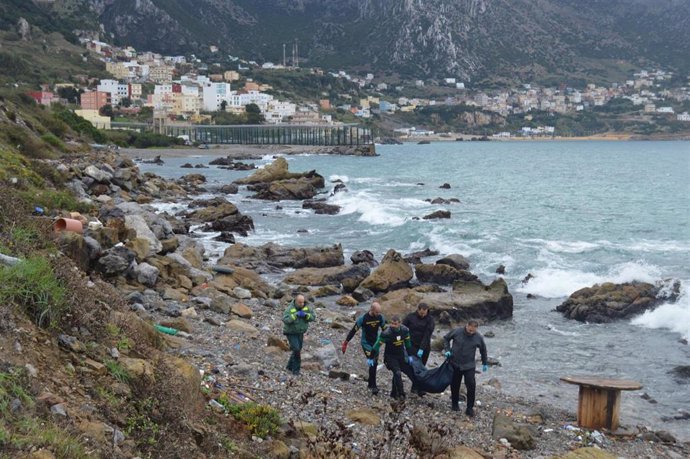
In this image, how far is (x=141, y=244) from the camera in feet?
54.1

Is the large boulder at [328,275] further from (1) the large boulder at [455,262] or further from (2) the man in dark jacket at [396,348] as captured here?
(2) the man in dark jacket at [396,348]

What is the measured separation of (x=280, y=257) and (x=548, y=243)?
13146 millimetres

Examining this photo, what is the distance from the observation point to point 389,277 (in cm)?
2064

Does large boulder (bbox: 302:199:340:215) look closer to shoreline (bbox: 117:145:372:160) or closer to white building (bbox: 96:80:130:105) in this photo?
shoreline (bbox: 117:145:372:160)

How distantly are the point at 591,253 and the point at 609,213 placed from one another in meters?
16.2

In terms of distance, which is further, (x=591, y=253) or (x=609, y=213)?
(x=609, y=213)

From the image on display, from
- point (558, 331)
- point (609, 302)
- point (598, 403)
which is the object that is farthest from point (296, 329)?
point (609, 302)

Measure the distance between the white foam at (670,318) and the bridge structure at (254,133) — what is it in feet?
334

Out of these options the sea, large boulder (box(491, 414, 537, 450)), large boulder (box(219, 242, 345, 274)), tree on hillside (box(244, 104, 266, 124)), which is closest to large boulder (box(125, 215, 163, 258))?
large boulder (box(219, 242, 345, 274))

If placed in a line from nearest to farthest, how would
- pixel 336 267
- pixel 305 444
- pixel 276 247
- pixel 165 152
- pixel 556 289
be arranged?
pixel 305 444 < pixel 556 289 < pixel 336 267 < pixel 276 247 < pixel 165 152

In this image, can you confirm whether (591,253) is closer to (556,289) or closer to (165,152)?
(556,289)

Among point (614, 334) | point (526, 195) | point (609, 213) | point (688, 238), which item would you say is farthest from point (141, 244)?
point (526, 195)

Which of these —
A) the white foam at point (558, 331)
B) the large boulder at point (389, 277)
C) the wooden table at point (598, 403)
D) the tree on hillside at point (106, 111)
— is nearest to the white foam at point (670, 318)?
the white foam at point (558, 331)

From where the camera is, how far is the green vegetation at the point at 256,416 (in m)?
7.15
